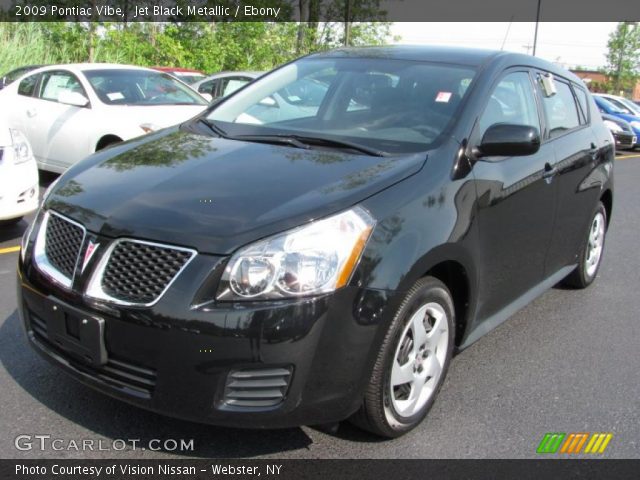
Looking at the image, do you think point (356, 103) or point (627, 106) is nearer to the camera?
point (356, 103)

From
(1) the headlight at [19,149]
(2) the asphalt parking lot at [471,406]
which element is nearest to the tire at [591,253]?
(2) the asphalt parking lot at [471,406]

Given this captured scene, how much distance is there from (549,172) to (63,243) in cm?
263

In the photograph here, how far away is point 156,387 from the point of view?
2518 mm

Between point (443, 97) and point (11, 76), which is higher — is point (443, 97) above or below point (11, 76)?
above

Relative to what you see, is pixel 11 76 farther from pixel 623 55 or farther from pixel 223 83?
pixel 623 55

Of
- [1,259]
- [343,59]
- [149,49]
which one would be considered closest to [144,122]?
[1,259]

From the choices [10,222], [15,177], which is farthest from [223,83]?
[15,177]

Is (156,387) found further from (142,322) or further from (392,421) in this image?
(392,421)

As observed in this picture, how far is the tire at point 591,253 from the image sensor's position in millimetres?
4995

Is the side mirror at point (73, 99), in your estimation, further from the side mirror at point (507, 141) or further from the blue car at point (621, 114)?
the blue car at point (621, 114)

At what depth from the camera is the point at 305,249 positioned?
2527 mm

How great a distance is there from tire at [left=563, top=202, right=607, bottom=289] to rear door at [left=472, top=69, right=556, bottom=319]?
1065mm

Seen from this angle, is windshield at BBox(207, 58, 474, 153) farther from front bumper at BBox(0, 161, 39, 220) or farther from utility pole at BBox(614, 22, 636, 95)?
utility pole at BBox(614, 22, 636, 95)

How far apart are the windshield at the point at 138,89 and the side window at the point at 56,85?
191 millimetres
